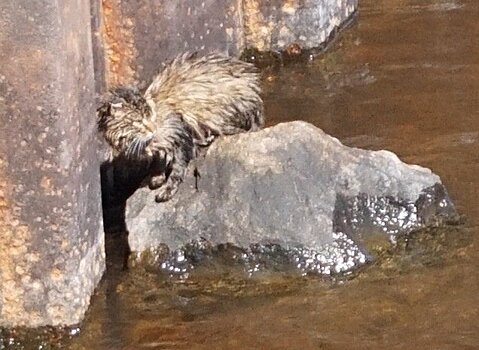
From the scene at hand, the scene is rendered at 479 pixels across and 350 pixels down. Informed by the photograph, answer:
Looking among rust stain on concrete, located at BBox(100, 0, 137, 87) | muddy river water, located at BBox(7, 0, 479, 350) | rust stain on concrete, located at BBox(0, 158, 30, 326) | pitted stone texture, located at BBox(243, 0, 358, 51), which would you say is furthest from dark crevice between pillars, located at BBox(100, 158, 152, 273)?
pitted stone texture, located at BBox(243, 0, 358, 51)

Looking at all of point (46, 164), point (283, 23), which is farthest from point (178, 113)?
point (283, 23)

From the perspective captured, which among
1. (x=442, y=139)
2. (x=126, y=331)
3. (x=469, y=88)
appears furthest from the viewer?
(x=469, y=88)

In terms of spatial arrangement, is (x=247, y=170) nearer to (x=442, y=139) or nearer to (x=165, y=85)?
(x=165, y=85)

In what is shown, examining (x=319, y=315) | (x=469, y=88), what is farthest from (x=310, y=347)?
(x=469, y=88)

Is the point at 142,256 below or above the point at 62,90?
below

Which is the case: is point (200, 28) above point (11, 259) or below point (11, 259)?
above

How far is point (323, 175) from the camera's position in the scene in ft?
13.9

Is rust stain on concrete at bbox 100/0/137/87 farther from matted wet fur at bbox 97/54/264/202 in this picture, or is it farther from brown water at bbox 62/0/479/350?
brown water at bbox 62/0/479/350

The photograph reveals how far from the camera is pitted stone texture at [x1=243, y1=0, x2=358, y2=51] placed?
6.04 metres

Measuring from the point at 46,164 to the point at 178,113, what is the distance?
33.9 inches

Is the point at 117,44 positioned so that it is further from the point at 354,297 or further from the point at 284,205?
the point at 354,297

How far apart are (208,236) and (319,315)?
522 millimetres

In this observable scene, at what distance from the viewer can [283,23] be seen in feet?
19.9

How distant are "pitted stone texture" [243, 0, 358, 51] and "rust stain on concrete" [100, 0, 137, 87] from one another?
143 centimetres
